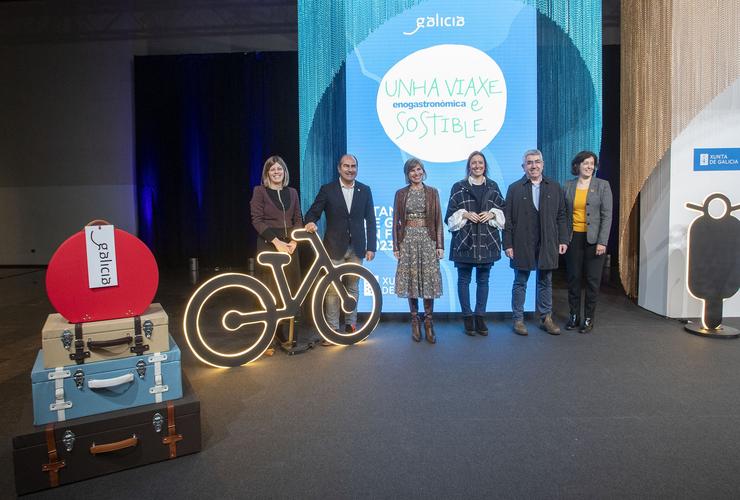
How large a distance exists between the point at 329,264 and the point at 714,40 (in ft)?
11.7

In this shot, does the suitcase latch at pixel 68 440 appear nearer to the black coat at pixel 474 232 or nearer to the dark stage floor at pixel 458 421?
the dark stage floor at pixel 458 421

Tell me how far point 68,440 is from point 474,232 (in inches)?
114

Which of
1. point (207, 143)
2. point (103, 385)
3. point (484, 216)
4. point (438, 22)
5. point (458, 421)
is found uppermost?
point (438, 22)

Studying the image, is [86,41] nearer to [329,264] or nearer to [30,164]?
[30,164]

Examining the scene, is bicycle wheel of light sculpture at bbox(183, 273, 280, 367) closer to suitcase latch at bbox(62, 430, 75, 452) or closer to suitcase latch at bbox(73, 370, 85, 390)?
suitcase latch at bbox(73, 370, 85, 390)

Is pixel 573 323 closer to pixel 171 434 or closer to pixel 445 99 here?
pixel 445 99

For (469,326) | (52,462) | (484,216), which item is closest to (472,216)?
(484,216)

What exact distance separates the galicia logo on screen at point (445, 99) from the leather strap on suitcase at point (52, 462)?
11.0ft

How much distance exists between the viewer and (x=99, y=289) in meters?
2.20

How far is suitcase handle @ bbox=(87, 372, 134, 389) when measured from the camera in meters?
2.06

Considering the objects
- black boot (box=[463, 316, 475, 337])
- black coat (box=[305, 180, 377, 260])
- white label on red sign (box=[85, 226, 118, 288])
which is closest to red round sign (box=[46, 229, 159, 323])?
white label on red sign (box=[85, 226, 118, 288])

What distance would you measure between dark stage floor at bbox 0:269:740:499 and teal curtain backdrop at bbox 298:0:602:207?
5.45 ft

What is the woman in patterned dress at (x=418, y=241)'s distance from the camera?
152 inches

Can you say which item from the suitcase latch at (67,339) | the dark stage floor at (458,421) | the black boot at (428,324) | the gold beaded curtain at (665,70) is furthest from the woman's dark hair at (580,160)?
the suitcase latch at (67,339)
